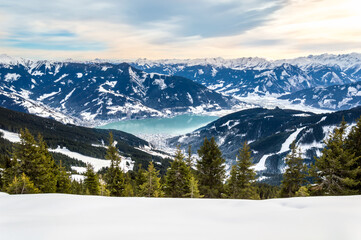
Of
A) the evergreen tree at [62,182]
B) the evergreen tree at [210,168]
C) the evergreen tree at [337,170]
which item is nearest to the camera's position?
the evergreen tree at [337,170]

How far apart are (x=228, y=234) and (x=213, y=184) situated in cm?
2008

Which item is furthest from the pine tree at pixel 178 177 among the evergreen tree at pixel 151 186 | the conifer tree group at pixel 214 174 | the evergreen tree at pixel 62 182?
the evergreen tree at pixel 62 182

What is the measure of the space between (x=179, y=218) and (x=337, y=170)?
15.9m

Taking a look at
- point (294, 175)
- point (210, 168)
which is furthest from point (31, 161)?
point (294, 175)

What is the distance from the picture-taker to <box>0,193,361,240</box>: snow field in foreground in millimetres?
5332

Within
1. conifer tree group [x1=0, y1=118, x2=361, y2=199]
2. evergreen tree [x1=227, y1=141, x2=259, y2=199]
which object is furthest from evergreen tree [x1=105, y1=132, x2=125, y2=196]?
evergreen tree [x1=227, y1=141, x2=259, y2=199]

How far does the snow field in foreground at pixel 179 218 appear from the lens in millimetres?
5332

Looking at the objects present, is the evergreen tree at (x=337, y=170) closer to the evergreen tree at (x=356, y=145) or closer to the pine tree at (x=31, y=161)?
the evergreen tree at (x=356, y=145)

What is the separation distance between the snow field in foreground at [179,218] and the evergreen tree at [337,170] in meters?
10.4

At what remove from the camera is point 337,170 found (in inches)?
671

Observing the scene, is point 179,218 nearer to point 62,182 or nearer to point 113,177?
point 113,177

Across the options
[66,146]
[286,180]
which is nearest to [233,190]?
[286,180]

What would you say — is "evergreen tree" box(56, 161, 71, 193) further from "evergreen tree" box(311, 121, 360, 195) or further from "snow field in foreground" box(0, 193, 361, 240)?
"evergreen tree" box(311, 121, 360, 195)

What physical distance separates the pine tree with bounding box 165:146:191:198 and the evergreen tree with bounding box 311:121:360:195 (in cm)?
1103
